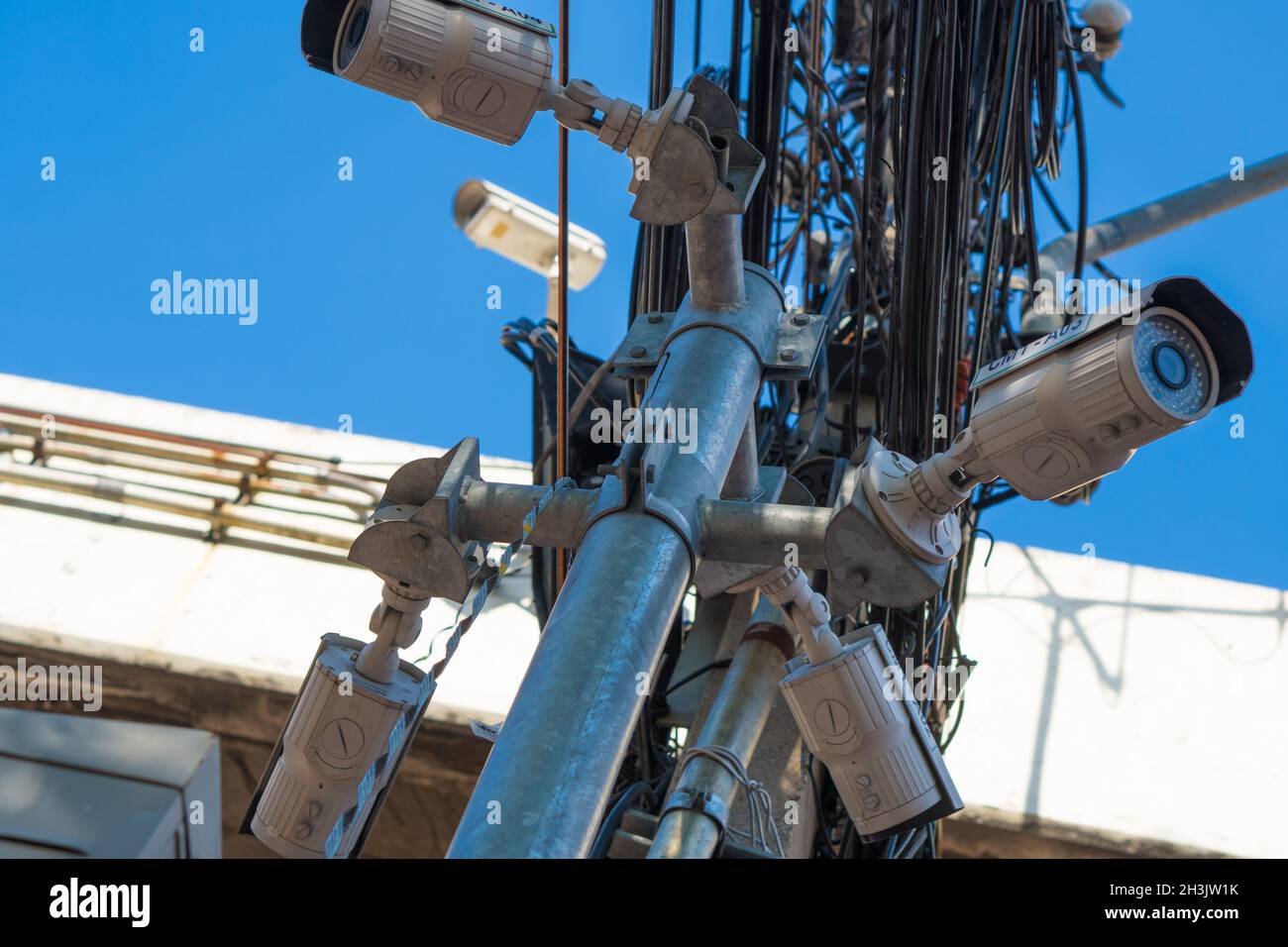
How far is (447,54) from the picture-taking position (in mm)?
2264

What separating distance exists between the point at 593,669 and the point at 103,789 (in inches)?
28.1

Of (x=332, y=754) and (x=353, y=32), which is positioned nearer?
(x=353, y=32)

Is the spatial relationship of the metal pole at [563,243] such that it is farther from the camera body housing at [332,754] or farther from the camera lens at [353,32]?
the camera body housing at [332,754]

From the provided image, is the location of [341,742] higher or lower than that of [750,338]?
lower

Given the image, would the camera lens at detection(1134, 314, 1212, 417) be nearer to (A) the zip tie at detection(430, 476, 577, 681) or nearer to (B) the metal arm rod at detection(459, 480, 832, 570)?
(B) the metal arm rod at detection(459, 480, 832, 570)

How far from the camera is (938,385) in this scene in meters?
3.55

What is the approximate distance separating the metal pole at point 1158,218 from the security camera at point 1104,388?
9.62 ft

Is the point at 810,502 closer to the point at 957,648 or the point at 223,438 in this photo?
the point at 957,648

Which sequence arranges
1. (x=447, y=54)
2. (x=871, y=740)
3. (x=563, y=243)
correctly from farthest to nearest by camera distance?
(x=563, y=243), (x=871, y=740), (x=447, y=54)

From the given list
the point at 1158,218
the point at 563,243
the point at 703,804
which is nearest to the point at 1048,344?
the point at 563,243

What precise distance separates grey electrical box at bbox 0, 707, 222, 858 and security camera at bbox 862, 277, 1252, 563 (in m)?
1.23

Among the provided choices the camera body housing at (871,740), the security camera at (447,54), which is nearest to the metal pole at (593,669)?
the camera body housing at (871,740)

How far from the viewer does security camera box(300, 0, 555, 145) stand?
2256mm

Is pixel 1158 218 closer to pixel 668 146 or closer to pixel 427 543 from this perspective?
pixel 668 146
